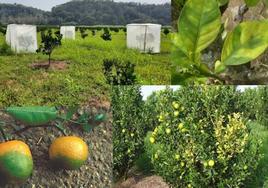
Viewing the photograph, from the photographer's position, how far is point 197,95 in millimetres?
1574

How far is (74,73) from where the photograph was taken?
202 cm

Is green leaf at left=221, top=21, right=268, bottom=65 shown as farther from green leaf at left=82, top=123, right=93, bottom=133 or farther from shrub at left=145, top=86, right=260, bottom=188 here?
green leaf at left=82, top=123, right=93, bottom=133

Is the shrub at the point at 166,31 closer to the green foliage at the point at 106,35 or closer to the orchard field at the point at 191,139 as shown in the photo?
the green foliage at the point at 106,35

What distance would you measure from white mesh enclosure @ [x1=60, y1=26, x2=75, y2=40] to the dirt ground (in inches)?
16.3

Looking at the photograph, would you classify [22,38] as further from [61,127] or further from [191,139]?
[191,139]

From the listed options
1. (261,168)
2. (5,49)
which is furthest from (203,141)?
(5,49)

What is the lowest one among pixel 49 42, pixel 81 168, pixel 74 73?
pixel 81 168

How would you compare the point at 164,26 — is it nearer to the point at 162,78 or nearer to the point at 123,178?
the point at 162,78

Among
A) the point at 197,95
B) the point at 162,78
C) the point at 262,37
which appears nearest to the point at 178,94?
the point at 197,95

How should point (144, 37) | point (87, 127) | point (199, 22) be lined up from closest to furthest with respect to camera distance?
point (199, 22) → point (87, 127) → point (144, 37)

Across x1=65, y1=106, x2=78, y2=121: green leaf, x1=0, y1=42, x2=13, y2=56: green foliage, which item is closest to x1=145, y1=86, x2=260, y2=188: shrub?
x1=65, y1=106, x2=78, y2=121: green leaf

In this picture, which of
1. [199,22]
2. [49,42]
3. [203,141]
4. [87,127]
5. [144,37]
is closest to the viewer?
[199,22]

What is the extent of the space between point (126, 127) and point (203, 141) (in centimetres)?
24

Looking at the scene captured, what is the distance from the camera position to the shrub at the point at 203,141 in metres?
1.59
